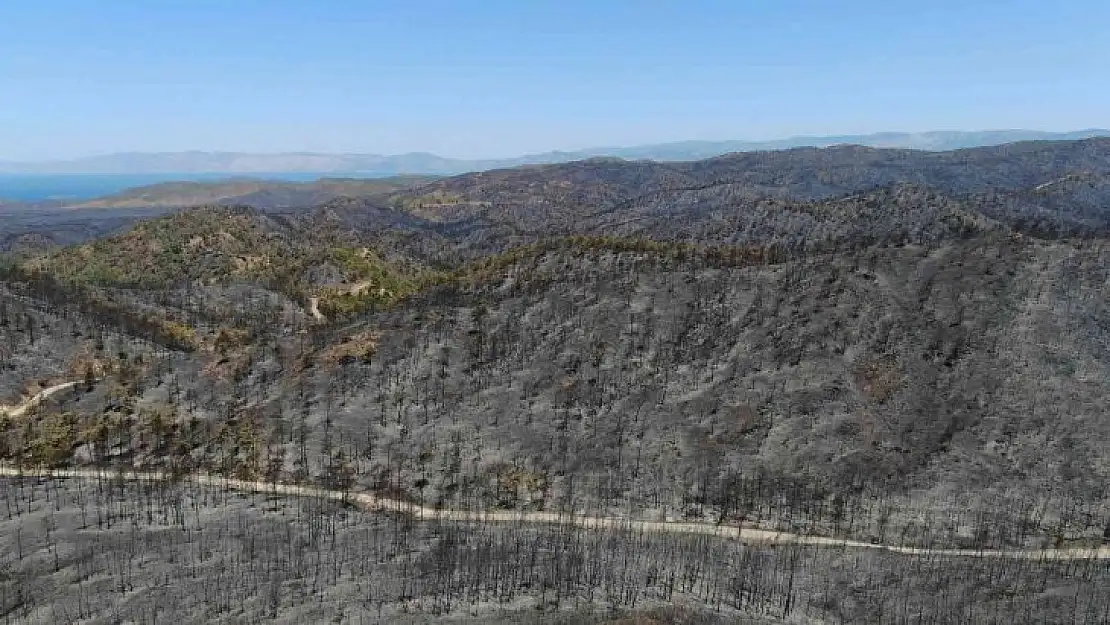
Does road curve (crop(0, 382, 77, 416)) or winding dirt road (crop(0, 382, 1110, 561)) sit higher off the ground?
road curve (crop(0, 382, 77, 416))

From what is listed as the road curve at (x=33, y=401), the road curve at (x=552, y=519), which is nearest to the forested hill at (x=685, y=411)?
the road curve at (x=552, y=519)

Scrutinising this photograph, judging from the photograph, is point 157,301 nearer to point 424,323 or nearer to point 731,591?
point 424,323

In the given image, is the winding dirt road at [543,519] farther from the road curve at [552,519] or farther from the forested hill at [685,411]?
the forested hill at [685,411]

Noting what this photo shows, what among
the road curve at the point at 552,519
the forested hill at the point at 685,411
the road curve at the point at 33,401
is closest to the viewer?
the forested hill at the point at 685,411

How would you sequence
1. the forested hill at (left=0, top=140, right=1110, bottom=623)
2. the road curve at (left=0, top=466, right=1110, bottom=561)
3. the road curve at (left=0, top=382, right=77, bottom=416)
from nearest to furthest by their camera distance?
the forested hill at (left=0, top=140, right=1110, bottom=623), the road curve at (left=0, top=466, right=1110, bottom=561), the road curve at (left=0, top=382, right=77, bottom=416)

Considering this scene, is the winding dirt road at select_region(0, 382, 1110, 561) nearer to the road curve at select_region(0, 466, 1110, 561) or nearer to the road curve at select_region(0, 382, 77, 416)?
the road curve at select_region(0, 466, 1110, 561)

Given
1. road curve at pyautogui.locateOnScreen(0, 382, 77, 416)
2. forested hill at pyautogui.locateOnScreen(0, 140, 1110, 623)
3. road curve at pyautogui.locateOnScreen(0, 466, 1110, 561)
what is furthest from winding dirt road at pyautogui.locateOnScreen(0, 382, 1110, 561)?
road curve at pyautogui.locateOnScreen(0, 382, 77, 416)

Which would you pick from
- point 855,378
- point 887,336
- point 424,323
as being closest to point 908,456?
point 855,378
